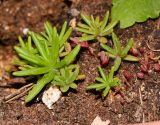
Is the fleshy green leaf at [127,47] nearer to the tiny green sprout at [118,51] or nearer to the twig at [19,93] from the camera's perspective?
the tiny green sprout at [118,51]

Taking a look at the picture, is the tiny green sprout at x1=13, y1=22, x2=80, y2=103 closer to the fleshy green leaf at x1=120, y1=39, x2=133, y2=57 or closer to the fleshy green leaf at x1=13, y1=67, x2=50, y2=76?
the fleshy green leaf at x1=13, y1=67, x2=50, y2=76

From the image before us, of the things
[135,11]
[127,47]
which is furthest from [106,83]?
[135,11]

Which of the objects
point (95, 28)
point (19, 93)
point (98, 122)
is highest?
point (95, 28)

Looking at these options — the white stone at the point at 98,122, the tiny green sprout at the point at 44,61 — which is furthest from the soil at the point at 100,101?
the tiny green sprout at the point at 44,61

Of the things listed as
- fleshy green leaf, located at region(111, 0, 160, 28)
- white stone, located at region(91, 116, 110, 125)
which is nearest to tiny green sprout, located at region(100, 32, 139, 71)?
fleshy green leaf, located at region(111, 0, 160, 28)

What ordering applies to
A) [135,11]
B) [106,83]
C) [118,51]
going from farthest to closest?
1. [135,11]
2. [118,51]
3. [106,83]

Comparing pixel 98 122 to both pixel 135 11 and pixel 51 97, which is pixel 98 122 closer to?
pixel 51 97
